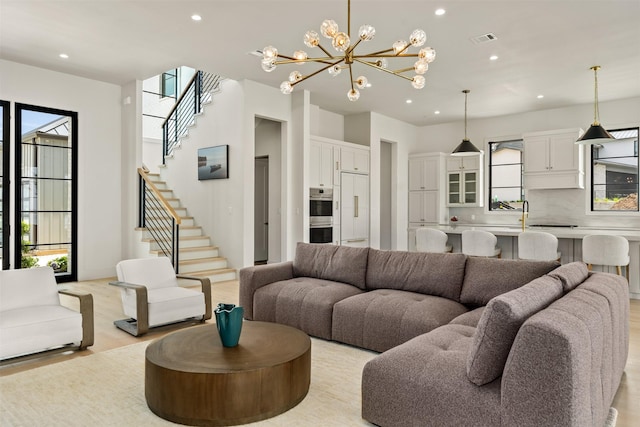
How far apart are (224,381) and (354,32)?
161 inches

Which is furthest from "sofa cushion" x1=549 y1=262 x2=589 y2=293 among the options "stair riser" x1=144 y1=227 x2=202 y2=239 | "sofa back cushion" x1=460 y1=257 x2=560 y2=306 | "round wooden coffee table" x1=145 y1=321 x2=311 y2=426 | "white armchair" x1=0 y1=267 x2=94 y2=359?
"stair riser" x1=144 y1=227 x2=202 y2=239

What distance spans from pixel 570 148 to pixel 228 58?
5875 millimetres

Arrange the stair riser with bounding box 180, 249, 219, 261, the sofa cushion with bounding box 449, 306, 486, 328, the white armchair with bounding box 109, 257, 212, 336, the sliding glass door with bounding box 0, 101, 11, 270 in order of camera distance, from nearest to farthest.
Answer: the sofa cushion with bounding box 449, 306, 486, 328 → the white armchair with bounding box 109, 257, 212, 336 → the sliding glass door with bounding box 0, 101, 11, 270 → the stair riser with bounding box 180, 249, 219, 261

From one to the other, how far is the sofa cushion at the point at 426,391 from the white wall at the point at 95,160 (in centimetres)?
591

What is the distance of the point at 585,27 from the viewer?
4559 mm

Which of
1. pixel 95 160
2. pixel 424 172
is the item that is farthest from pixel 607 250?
pixel 95 160

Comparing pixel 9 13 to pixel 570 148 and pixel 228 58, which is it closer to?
pixel 228 58

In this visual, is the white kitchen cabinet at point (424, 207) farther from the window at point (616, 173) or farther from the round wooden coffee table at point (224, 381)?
the round wooden coffee table at point (224, 381)

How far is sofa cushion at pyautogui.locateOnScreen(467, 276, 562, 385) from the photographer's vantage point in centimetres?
184

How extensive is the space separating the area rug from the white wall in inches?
155

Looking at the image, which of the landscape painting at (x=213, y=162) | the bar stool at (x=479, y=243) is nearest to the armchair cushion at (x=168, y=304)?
the landscape painting at (x=213, y=162)

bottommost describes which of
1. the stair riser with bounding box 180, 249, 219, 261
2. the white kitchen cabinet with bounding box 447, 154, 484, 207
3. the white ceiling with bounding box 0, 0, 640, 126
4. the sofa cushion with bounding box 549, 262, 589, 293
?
the stair riser with bounding box 180, 249, 219, 261

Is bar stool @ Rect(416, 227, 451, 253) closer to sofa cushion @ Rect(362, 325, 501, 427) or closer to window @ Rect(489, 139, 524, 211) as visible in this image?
window @ Rect(489, 139, 524, 211)

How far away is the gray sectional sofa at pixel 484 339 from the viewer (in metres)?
1.68
